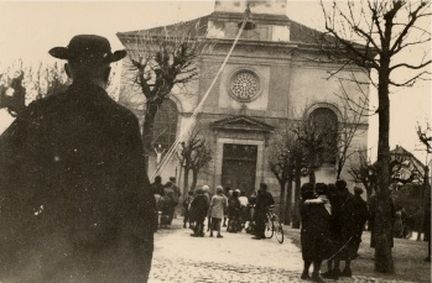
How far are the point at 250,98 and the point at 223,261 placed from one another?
26.8 m

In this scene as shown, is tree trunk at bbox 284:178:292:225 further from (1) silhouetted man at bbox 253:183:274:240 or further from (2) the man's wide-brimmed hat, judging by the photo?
(2) the man's wide-brimmed hat

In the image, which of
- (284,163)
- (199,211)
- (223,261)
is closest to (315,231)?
(223,261)

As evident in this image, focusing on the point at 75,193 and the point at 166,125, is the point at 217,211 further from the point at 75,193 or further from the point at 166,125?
the point at 166,125

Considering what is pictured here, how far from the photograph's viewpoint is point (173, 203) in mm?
19625

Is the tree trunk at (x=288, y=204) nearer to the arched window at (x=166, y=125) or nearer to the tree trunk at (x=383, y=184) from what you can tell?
the arched window at (x=166, y=125)

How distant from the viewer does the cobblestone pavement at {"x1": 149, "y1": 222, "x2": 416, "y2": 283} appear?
31.0 ft

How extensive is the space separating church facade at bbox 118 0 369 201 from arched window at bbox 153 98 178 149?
61 mm

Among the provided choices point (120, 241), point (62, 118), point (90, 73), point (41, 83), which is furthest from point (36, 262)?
point (41, 83)

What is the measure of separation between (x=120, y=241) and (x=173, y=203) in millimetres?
16875

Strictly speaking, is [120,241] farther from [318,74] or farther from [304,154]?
[318,74]

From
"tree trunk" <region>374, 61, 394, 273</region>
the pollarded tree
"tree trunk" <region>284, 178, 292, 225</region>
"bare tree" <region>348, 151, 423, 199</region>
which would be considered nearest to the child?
"bare tree" <region>348, 151, 423, 199</region>

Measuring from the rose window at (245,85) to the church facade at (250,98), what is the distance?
0.20ft

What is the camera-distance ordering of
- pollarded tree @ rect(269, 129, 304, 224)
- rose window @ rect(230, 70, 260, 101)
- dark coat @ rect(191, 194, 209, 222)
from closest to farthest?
dark coat @ rect(191, 194, 209, 222) → pollarded tree @ rect(269, 129, 304, 224) → rose window @ rect(230, 70, 260, 101)

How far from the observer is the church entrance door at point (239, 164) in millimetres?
37156
